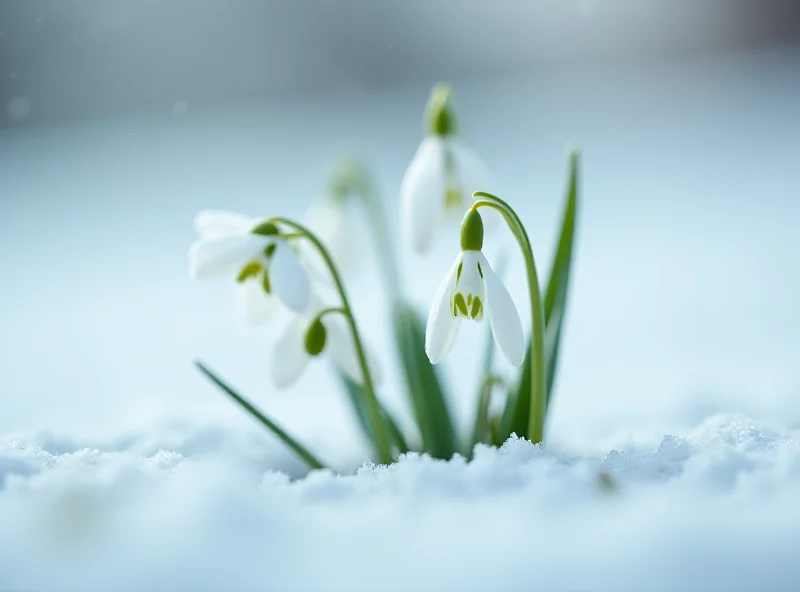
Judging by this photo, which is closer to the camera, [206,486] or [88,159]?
[206,486]

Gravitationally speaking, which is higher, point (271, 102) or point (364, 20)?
point (271, 102)

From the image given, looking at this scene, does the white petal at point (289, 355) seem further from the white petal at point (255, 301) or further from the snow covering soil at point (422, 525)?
the snow covering soil at point (422, 525)

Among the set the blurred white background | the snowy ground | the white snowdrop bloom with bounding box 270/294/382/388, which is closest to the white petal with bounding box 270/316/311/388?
the white snowdrop bloom with bounding box 270/294/382/388

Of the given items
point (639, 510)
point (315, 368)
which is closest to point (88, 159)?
point (315, 368)

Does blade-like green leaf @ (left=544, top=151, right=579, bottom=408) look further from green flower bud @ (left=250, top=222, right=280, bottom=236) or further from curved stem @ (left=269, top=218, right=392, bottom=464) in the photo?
green flower bud @ (left=250, top=222, right=280, bottom=236)

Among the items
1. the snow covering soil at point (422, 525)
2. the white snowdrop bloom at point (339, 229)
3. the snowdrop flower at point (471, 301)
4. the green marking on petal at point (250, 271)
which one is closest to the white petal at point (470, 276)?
the snowdrop flower at point (471, 301)

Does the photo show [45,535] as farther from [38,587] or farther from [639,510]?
[639,510]

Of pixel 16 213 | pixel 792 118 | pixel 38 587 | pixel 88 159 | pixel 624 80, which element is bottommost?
pixel 38 587

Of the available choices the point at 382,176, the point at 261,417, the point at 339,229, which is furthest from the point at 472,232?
the point at 382,176
